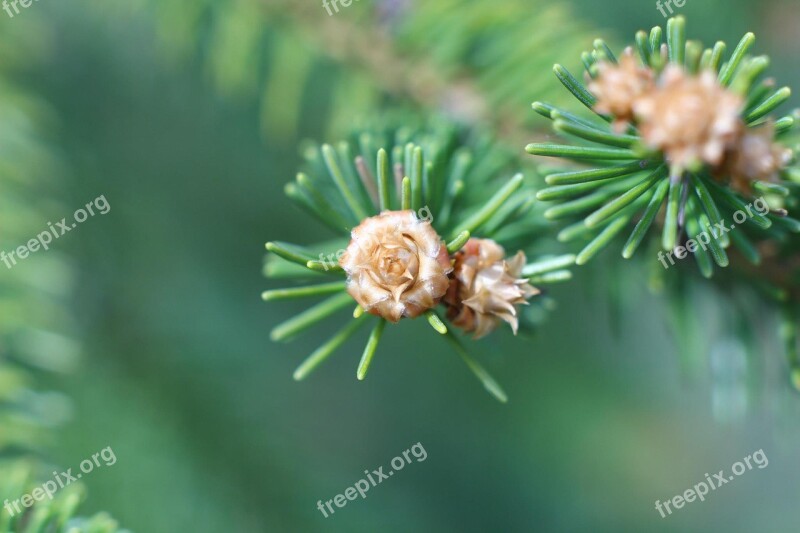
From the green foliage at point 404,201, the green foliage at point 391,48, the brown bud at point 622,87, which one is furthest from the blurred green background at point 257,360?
the brown bud at point 622,87

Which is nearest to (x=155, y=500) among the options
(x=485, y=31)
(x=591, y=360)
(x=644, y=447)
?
(x=485, y=31)

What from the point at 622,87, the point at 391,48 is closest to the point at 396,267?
the point at 622,87

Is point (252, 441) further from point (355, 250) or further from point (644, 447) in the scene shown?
point (644, 447)

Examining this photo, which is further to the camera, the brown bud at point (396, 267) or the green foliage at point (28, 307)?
the green foliage at point (28, 307)

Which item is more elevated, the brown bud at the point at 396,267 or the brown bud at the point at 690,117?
the brown bud at the point at 396,267

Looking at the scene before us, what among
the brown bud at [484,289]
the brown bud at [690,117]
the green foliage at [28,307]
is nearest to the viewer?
the brown bud at [690,117]

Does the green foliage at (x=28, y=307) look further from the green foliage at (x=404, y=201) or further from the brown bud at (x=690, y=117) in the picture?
the brown bud at (x=690, y=117)

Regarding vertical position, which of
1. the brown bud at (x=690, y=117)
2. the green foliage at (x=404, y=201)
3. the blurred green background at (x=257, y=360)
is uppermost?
the blurred green background at (x=257, y=360)

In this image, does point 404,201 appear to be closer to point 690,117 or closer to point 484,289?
point 484,289

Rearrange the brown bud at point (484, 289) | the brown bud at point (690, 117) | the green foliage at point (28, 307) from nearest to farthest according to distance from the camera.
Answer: the brown bud at point (690, 117) < the brown bud at point (484, 289) < the green foliage at point (28, 307)

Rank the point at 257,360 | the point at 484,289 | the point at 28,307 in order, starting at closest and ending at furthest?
the point at 484,289
the point at 28,307
the point at 257,360
